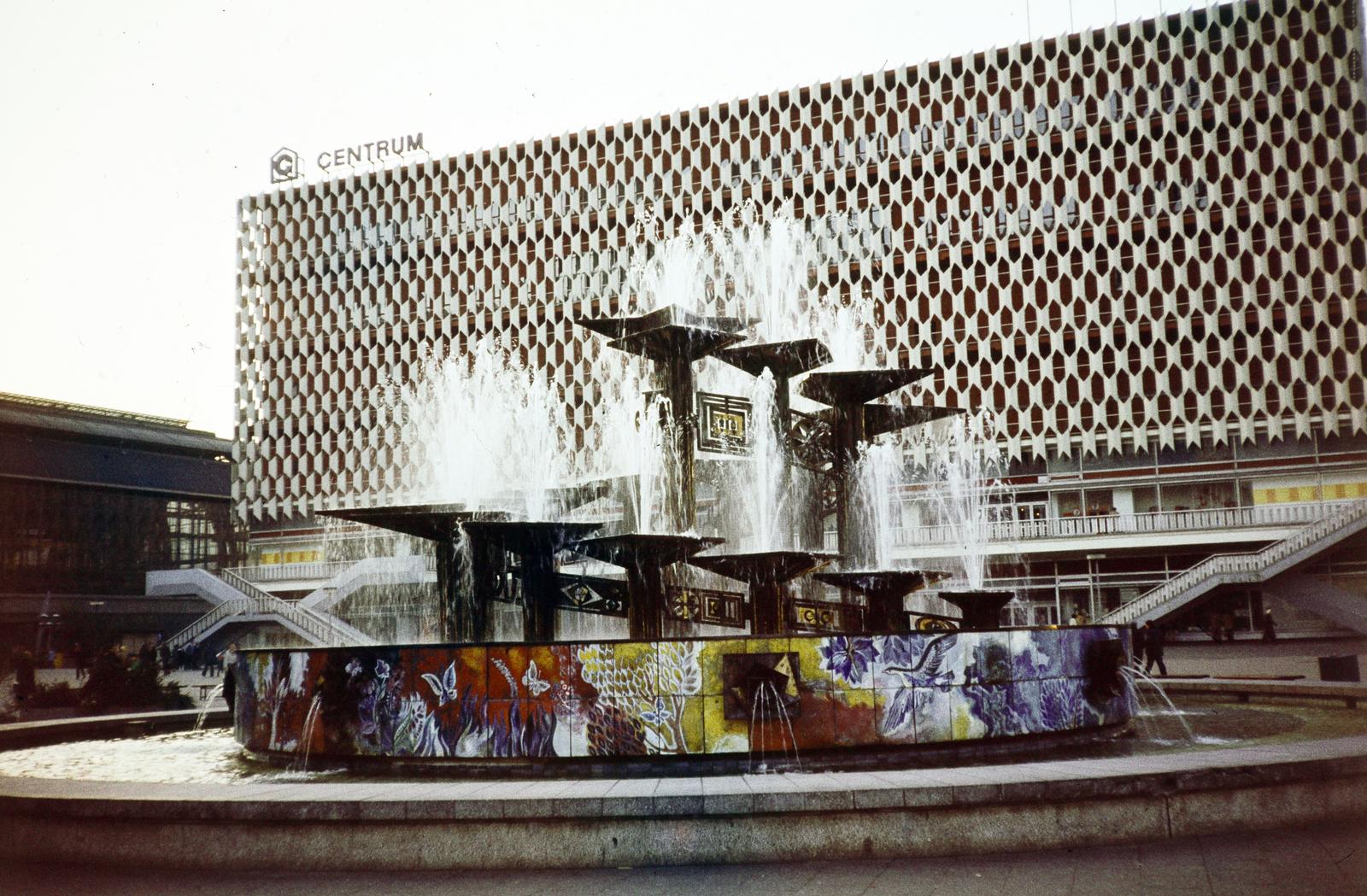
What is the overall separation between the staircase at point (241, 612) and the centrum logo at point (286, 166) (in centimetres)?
2715

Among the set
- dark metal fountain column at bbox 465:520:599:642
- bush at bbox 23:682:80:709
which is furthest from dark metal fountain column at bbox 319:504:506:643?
bush at bbox 23:682:80:709

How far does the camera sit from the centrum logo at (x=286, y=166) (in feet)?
243

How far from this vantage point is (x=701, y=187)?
6172cm

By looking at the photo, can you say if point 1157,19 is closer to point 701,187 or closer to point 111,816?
point 701,187

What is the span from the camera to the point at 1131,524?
5022 cm

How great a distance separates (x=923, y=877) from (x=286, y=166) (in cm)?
7556

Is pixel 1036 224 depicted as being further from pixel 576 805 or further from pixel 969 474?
pixel 576 805

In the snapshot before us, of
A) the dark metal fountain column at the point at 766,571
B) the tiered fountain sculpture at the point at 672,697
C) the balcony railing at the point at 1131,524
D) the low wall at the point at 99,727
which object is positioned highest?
the balcony railing at the point at 1131,524

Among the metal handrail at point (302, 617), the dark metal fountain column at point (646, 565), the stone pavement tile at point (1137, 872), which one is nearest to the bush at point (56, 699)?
the dark metal fountain column at point (646, 565)

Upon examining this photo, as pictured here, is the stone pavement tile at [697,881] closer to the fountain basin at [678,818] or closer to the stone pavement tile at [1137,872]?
the fountain basin at [678,818]

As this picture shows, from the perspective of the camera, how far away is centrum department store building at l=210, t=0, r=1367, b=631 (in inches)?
1986

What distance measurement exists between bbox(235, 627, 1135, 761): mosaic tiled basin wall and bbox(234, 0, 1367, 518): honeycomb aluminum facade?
46400 millimetres

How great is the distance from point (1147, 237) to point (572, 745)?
167ft

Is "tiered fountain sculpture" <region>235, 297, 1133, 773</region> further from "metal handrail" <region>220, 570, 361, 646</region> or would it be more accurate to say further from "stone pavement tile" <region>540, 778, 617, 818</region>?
"metal handrail" <region>220, 570, 361, 646</region>
